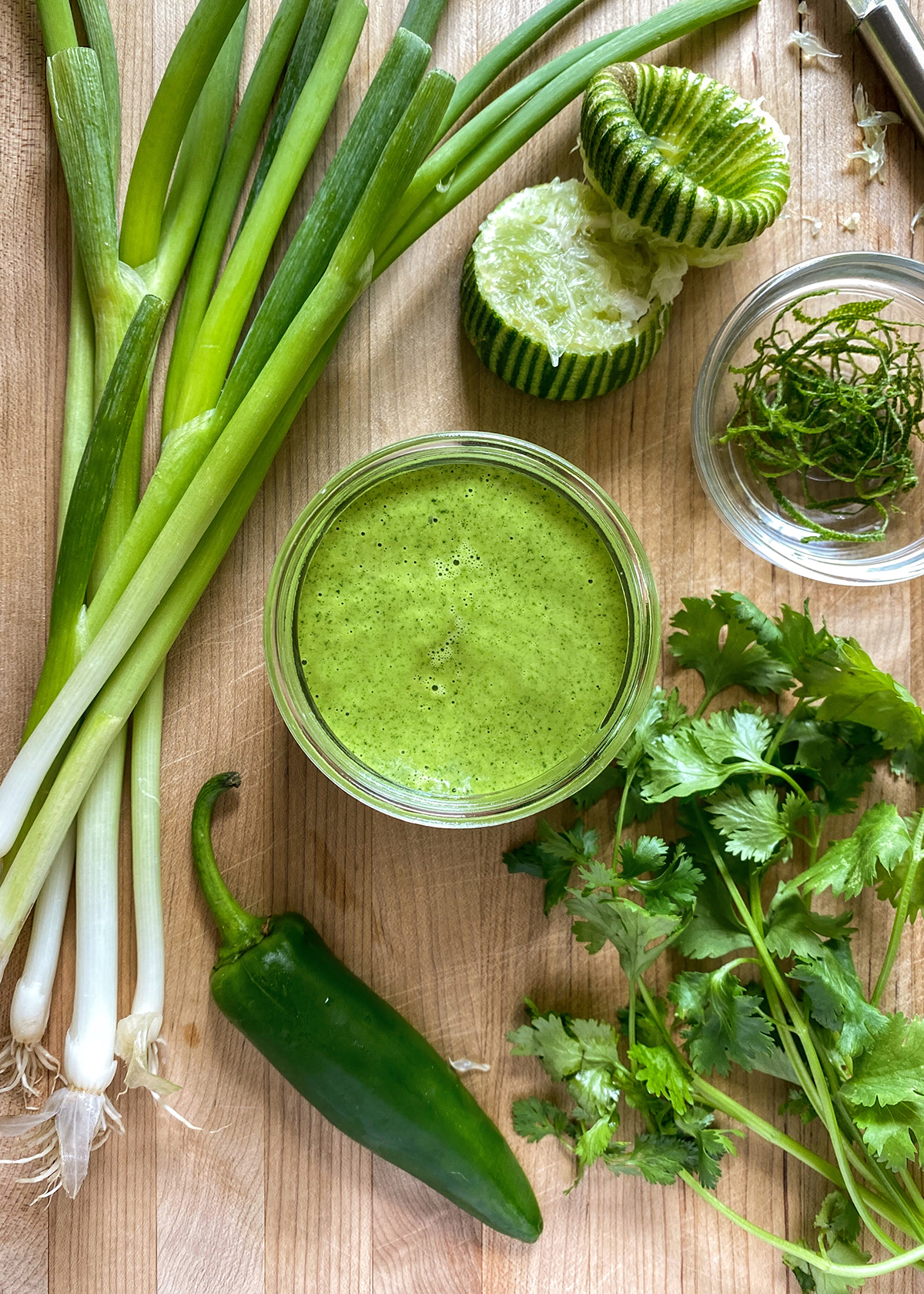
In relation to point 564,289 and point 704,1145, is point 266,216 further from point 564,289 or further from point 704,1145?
point 704,1145

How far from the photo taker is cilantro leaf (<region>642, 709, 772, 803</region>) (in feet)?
3.80

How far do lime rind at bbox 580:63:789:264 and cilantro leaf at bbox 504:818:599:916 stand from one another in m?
0.70

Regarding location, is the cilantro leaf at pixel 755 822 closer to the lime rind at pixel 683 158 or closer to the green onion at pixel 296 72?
the lime rind at pixel 683 158

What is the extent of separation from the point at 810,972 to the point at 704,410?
691 mm

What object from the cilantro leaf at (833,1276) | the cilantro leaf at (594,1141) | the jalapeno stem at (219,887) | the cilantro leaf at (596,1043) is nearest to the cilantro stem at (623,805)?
the cilantro leaf at (596,1043)

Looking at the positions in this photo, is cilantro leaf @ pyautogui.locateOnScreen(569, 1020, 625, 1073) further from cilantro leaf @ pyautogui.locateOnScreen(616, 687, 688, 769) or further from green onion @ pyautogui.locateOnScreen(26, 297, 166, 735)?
green onion @ pyautogui.locateOnScreen(26, 297, 166, 735)

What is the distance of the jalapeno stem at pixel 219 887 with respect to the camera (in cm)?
120

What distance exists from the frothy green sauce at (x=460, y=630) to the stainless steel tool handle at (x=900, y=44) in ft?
2.37

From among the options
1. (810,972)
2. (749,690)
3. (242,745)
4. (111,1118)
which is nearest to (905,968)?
(810,972)

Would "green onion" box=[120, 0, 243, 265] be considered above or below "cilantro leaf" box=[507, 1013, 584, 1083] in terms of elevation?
above

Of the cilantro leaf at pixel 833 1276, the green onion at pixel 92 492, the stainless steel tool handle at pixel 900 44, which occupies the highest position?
the stainless steel tool handle at pixel 900 44

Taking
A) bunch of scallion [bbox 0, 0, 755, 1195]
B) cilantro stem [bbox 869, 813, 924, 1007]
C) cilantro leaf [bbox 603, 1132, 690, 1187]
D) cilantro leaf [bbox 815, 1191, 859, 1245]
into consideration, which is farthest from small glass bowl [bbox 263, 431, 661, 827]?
cilantro leaf [bbox 815, 1191, 859, 1245]

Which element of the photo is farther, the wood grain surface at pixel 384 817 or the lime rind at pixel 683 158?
the wood grain surface at pixel 384 817

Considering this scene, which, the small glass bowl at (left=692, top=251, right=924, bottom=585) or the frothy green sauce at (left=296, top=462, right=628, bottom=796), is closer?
the frothy green sauce at (left=296, top=462, right=628, bottom=796)
